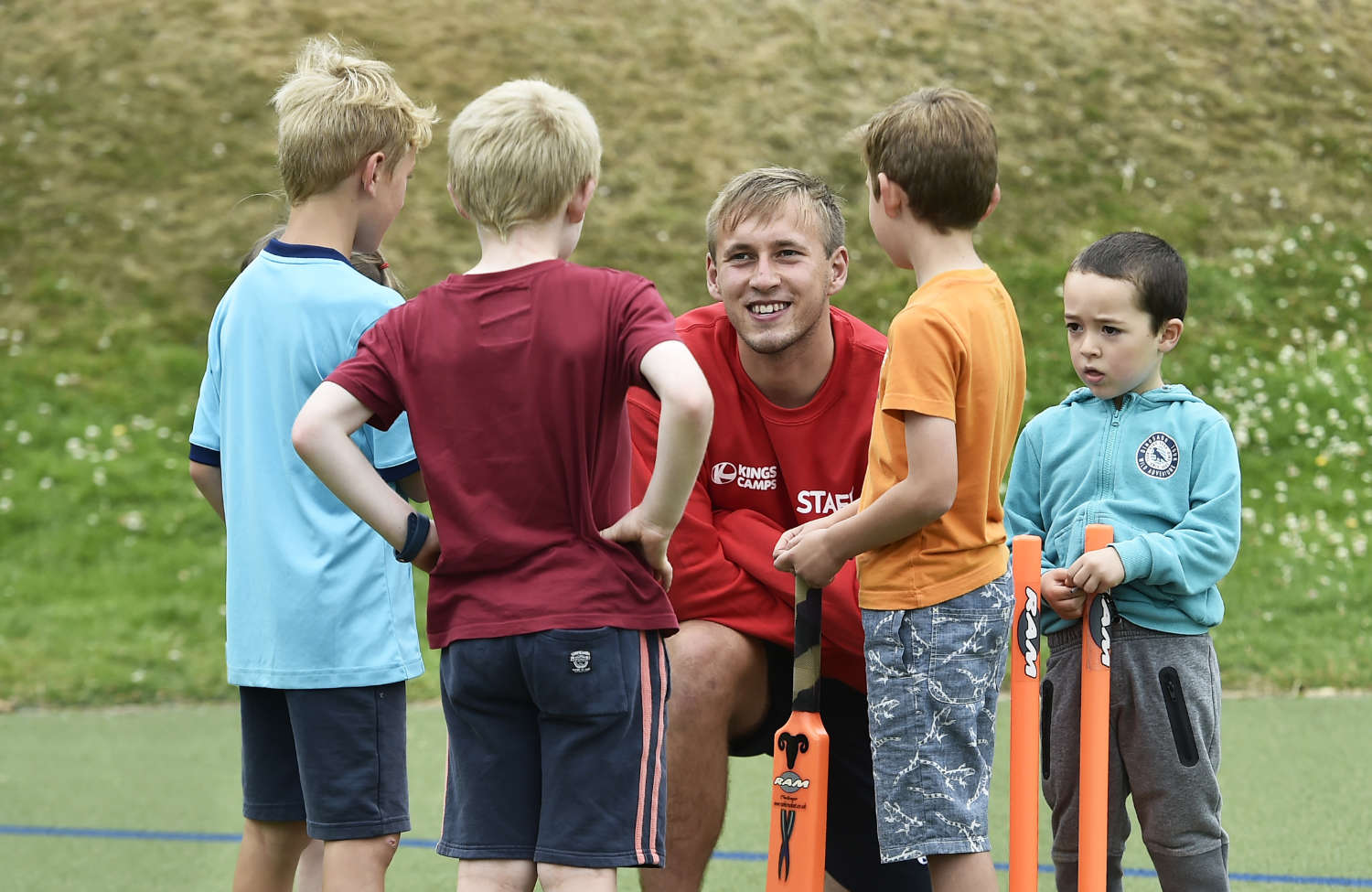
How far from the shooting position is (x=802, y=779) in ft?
8.63

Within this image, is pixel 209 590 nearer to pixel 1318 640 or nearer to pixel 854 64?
pixel 1318 640

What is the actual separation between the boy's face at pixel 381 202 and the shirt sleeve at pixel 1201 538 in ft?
4.87

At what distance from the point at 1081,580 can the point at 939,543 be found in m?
0.29

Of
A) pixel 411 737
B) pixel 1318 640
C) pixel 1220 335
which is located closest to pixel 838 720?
pixel 411 737

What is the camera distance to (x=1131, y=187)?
436 inches

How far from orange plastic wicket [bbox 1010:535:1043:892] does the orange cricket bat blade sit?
332mm

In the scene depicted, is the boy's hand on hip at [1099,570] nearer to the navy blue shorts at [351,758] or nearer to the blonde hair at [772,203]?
the blonde hair at [772,203]

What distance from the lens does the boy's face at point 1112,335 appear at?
2.81 m

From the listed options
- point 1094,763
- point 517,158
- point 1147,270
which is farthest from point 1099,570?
point 517,158

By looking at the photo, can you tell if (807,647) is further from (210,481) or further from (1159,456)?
(210,481)

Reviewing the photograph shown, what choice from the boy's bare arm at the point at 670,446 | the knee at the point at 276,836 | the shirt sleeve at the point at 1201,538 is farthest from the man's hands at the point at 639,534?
the knee at the point at 276,836

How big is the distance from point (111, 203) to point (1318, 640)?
8947mm

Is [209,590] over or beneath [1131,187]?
beneath

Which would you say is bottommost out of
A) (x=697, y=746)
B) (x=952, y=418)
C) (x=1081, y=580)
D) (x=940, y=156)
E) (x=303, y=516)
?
(x=697, y=746)
